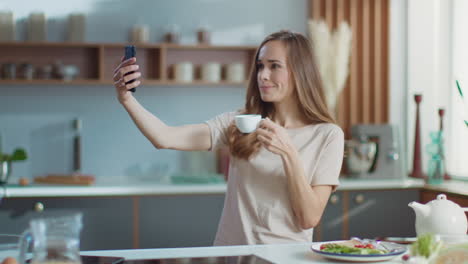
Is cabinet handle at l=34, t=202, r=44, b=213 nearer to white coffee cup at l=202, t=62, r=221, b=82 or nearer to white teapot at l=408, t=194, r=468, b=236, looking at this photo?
white coffee cup at l=202, t=62, r=221, b=82

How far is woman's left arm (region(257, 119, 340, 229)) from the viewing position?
6.92 ft

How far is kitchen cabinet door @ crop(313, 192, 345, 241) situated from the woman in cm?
167

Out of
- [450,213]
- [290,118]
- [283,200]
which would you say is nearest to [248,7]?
[290,118]

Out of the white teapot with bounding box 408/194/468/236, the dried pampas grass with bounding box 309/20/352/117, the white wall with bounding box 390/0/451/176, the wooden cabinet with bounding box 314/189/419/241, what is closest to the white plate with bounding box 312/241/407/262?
the white teapot with bounding box 408/194/468/236

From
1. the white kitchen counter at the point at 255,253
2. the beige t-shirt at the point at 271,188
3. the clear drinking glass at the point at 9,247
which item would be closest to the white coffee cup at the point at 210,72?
the beige t-shirt at the point at 271,188

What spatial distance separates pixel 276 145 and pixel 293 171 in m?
0.11

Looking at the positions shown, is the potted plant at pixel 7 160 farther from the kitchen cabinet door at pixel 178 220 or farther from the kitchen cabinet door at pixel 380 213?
the kitchen cabinet door at pixel 380 213

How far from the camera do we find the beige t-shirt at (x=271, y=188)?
2213 mm

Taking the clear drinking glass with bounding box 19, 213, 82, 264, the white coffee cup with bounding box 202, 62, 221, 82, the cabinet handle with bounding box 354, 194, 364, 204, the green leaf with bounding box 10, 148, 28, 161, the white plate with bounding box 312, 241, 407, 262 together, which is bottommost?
the cabinet handle with bounding box 354, 194, 364, 204

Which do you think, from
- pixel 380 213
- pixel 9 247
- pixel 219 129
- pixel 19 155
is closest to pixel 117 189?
pixel 19 155

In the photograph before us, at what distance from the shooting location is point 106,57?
4.34 metres

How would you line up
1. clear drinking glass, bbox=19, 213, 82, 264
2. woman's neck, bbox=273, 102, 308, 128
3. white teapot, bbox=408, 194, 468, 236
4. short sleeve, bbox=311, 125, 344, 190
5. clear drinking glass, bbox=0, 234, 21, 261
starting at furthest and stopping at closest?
woman's neck, bbox=273, 102, 308, 128 → short sleeve, bbox=311, 125, 344, 190 → white teapot, bbox=408, 194, 468, 236 → clear drinking glass, bbox=0, 234, 21, 261 → clear drinking glass, bbox=19, 213, 82, 264

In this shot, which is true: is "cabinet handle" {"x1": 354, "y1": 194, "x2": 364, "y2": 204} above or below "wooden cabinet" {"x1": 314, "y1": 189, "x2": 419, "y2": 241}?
above

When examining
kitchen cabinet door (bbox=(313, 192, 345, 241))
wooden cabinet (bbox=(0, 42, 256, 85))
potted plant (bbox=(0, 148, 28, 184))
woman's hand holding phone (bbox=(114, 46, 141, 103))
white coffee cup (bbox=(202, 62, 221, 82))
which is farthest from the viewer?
white coffee cup (bbox=(202, 62, 221, 82))
